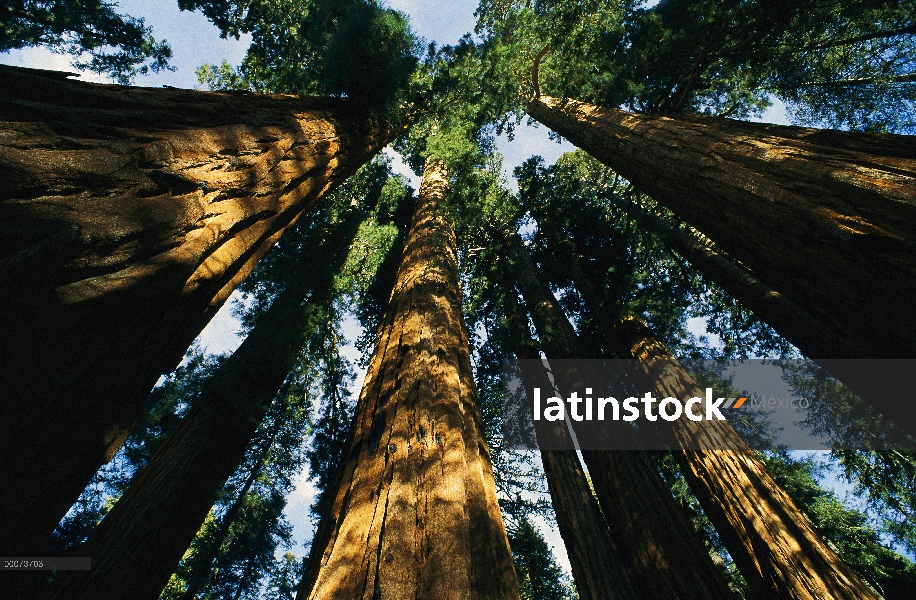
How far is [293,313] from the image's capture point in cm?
493

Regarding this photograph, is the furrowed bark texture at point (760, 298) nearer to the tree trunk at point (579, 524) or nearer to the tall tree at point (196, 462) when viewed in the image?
the tree trunk at point (579, 524)

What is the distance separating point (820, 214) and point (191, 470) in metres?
6.01

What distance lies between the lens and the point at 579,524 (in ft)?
14.9

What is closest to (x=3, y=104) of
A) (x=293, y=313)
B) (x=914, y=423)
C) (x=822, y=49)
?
(x=293, y=313)

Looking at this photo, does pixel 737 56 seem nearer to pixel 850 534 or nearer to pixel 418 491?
pixel 418 491

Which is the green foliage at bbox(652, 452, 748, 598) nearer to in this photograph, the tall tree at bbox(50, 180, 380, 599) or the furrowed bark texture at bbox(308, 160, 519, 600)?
the furrowed bark texture at bbox(308, 160, 519, 600)

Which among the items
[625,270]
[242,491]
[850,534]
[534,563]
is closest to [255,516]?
[242,491]

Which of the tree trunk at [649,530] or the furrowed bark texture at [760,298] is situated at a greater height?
the furrowed bark texture at [760,298]

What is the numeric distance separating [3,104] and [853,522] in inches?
703

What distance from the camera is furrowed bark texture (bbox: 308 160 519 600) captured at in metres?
1.04

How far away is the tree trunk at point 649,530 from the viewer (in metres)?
3.86

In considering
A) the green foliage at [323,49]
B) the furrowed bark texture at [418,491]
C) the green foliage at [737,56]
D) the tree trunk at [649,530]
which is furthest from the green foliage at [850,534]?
the green foliage at [323,49]

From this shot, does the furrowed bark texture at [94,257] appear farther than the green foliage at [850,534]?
No
